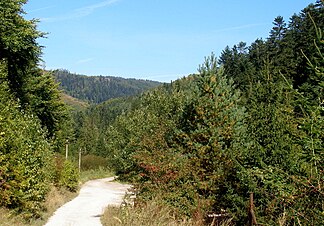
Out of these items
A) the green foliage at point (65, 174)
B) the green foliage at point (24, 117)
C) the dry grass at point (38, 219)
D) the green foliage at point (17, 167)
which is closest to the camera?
the dry grass at point (38, 219)

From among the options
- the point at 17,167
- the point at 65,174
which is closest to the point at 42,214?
the point at 17,167

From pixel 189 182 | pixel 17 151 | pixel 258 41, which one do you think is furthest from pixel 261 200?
pixel 258 41

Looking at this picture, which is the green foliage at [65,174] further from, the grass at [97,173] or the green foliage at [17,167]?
the grass at [97,173]

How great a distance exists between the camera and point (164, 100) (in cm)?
4331

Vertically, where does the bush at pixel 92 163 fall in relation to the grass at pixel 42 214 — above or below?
below

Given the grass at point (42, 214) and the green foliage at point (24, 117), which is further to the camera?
the green foliage at point (24, 117)

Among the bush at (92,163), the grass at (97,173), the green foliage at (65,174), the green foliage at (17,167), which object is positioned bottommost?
the grass at (97,173)

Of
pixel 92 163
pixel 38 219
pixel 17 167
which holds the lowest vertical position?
pixel 92 163

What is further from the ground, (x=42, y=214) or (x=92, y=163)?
(x=42, y=214)

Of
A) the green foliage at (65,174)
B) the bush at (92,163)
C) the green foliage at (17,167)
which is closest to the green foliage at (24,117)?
the green foliage at (17,167)

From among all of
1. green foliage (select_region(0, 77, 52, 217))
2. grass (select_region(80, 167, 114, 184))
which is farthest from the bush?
green foliage (select_region(0, 77, 52, 217))

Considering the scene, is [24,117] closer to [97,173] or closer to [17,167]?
[17,167]

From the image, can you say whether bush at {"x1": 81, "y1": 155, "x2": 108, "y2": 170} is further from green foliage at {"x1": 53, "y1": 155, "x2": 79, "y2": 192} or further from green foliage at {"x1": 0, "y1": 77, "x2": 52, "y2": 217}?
green foliage at {"x1": 0, "y1": 77, "x2": 52, "y2": 217}

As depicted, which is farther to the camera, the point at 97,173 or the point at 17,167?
the point at 97,173
